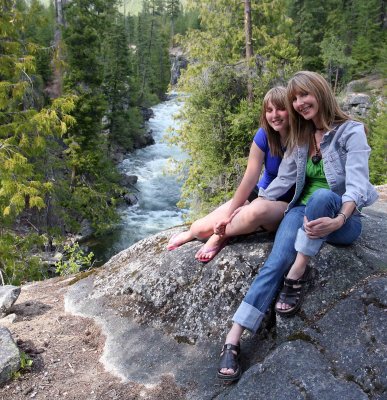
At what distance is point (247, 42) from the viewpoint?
42.9 feet

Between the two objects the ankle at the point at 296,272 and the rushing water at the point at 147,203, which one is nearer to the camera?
the ankle at the point at 296,272

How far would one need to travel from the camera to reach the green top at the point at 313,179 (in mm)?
3330

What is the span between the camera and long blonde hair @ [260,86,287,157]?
3396 mm

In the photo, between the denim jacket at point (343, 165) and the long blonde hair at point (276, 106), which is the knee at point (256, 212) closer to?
the denim jacket at point (343, 165)

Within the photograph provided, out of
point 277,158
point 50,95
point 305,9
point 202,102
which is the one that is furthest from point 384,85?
point 277,158

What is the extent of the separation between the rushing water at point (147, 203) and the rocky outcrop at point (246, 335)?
991 centimetres

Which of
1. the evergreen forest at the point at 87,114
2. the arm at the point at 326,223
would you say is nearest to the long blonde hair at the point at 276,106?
the arm at the point at 326,223

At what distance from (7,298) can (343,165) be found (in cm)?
391

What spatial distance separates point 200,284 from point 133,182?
2173cm

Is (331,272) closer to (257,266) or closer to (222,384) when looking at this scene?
(257,266)

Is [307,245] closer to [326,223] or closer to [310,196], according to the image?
[326,223]

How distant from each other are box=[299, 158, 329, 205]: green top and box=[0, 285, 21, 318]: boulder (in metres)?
3.46

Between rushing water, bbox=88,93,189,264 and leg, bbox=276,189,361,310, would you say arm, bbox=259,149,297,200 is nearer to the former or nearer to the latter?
leg, bbox=276,189,361,310

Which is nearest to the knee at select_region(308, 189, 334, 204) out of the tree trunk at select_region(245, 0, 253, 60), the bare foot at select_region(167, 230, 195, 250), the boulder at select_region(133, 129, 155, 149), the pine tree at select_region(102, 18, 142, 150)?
the bare foot at select_region(167, 230, 195, 250)
